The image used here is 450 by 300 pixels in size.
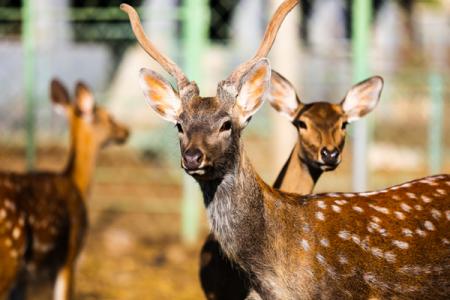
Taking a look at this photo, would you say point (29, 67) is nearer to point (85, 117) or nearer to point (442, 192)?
point (85, 117)

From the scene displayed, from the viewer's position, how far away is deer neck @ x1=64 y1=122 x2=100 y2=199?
7.77m

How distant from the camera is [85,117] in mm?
8258

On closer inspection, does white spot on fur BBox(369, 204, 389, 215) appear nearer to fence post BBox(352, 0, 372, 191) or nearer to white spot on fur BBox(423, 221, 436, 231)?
white spot on fur BBox(423, 221, 436, 231)

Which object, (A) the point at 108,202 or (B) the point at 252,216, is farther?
(A) the point at 108,202

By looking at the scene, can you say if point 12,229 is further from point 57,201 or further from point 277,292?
point 277,292

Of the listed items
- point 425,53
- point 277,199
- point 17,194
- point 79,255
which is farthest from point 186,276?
point 425,53

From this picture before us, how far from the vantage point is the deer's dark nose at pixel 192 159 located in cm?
448

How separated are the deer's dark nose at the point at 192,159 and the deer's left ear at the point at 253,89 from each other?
0.52 meters

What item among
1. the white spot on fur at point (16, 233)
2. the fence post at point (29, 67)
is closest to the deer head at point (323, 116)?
the white spot on fur at point (16, 233)

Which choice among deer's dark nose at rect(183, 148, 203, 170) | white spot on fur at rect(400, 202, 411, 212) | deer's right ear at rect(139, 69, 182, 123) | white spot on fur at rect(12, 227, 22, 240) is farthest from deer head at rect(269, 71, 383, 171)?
white spot on fur at rect(12, 227, 22, 240)

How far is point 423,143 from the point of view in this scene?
12.6 metres

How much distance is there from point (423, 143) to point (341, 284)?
8.12 meters

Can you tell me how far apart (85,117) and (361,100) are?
292 centimetres

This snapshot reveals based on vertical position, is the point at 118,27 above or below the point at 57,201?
above
